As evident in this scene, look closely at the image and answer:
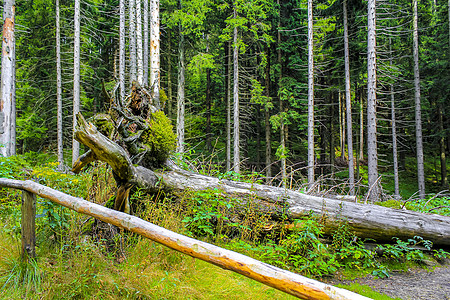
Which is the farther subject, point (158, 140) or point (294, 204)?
point (294, 204)

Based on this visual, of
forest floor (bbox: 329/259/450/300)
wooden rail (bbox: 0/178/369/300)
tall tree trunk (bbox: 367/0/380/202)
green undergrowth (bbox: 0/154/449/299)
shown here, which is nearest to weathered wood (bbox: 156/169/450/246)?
green undergrowth (bbox: 0/154/449/299)

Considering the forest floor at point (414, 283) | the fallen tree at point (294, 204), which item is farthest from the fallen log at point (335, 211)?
the forest floor at point (414, 283)

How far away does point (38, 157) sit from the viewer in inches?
607

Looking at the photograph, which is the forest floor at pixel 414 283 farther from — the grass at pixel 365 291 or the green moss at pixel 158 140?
the green moss at pixel 158 140

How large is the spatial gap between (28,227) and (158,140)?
222cm

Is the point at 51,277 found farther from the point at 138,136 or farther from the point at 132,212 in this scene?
the point at 138,136

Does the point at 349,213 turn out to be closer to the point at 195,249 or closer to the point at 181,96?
the point at 195,249

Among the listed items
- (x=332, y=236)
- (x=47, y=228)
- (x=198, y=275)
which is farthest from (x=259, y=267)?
(x=332, y=236)

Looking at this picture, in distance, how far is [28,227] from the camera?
2713mm

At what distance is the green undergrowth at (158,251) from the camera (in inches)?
96.2

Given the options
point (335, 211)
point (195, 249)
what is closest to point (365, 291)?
point (335, 211)

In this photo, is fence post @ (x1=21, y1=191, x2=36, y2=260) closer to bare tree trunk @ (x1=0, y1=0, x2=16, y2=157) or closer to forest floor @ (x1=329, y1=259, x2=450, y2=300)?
forest floor @ (x1=329, y1=259, x2=450, y2=300)

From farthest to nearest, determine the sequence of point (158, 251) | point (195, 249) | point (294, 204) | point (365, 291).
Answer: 1. point (294, 204)
2. point (365, 291)
3. point (158, 251)
4. point (195, 249)

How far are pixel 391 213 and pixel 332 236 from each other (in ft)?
4.17
